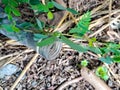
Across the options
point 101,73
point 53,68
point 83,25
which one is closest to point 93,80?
point 101,73

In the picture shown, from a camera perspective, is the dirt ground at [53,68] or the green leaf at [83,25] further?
the dirt ground at [53,68]

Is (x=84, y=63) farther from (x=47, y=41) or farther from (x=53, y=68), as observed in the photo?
(x=47, y=41)

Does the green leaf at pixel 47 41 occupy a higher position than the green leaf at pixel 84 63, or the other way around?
the green leaf at pixel 47 41

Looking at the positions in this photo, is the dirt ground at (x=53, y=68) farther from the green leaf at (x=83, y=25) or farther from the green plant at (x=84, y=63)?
the green leaf at (x=83, y=25)

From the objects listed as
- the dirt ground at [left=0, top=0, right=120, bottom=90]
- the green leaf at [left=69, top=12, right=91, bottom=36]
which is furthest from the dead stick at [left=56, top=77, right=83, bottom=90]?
the green leaf at [left=69, top=12, right=91, bottom=36]

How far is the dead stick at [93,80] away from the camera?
136 centimetres

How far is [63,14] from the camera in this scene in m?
1.31

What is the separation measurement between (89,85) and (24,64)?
38 cm

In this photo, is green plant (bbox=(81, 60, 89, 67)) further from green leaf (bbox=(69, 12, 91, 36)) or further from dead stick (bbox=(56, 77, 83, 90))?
green leaf (bbox=(69, 12, 91, 36))

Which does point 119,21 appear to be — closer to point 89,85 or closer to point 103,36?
point 103,36

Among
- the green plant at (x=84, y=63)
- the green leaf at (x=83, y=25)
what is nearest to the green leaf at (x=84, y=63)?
the green plant at (x=84, y=63)

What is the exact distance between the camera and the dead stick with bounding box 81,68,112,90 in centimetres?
136

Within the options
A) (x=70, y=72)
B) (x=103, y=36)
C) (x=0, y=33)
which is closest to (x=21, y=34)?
(x=0, y=33)

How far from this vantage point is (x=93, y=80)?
136 cm
